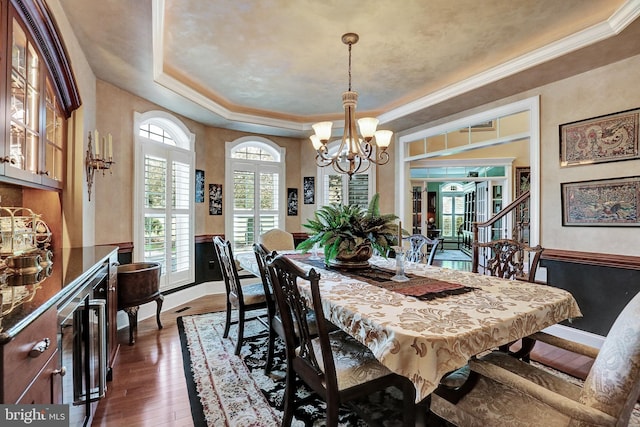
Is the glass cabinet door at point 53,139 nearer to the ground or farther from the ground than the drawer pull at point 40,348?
farther from the ground

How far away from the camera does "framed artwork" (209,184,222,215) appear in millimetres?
4824

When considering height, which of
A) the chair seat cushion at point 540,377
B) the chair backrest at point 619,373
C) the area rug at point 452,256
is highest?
the chair backrest at point 619,373

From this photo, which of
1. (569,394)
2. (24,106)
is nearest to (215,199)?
(24,106)

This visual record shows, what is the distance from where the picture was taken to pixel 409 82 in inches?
144

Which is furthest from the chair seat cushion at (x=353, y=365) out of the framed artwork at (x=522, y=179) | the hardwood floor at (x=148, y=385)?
the framed artwork at (x=522, y=179)

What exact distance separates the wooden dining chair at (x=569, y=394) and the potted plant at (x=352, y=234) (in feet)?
3.43

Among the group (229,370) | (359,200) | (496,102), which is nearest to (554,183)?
(496,102)

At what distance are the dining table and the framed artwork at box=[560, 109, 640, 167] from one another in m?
1.86

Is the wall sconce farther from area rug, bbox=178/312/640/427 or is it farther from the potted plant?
the potted plant

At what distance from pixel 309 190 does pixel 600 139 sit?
3.79 metres

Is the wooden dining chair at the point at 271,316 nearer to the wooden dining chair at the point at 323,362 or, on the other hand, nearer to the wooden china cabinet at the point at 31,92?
the wooden dining chair at the point at 323,362

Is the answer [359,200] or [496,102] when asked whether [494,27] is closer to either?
[496,102]

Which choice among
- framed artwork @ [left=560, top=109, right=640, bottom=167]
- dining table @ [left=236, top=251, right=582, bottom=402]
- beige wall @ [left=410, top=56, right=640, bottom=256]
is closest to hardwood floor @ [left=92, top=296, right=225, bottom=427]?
dining table @ [left=236, top=251, right=582, bottom=402]

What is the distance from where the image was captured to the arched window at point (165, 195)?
368 cm
